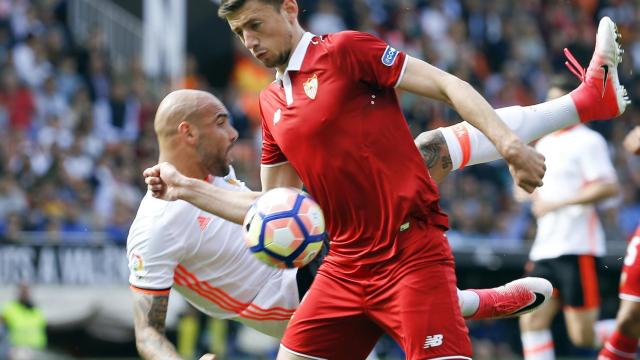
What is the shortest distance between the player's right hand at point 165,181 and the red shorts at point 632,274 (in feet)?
11.6

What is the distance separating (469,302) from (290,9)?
1.86m

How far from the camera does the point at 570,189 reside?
8625mm

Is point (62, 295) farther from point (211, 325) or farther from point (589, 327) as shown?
point (589, 327)

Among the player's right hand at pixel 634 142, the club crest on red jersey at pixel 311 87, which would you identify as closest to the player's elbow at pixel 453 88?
the club crest on red jersey at pixel 311 87

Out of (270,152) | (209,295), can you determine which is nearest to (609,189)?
(209,295)

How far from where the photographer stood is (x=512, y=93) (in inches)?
742

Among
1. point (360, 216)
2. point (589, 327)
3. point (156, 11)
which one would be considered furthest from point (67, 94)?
point (360, 216)

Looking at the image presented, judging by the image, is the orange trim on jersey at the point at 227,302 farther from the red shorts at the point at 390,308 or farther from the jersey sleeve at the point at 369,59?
the jersey sleeve at the point at 369,59

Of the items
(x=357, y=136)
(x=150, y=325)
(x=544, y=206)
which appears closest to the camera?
(x=357, y=136)

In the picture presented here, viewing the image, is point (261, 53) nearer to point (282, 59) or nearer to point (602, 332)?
point (282, 59)

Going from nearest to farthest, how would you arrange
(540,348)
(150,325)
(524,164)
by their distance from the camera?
(524,164)
(150,325)
(540,348)

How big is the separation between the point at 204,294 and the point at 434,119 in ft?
36.1

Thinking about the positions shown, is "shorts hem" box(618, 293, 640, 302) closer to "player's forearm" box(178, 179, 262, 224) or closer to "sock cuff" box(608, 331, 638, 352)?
"sock cuff" box(608, 331, 638, 352)

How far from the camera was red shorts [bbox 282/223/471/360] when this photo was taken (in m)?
4.90
